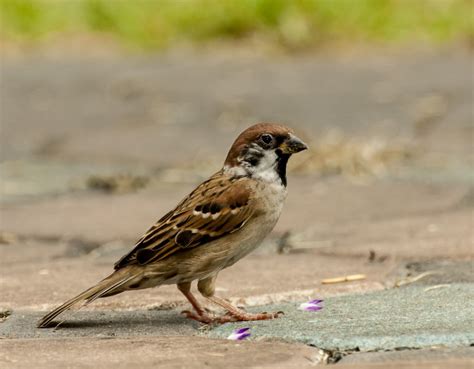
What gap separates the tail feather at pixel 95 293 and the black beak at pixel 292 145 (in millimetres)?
698

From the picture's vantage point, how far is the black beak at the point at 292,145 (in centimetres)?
420

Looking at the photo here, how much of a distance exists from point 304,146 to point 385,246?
779 mm

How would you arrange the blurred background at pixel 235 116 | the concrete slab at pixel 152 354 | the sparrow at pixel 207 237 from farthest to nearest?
the blurred background at pixel 235 116, the sparrow at pixel 207 237, the concrete slab at pixel 152 354

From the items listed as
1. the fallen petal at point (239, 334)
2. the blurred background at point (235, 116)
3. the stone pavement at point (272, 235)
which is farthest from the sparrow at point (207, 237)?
the blurred background at point (235, 116)

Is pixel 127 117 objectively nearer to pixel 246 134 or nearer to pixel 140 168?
pixel 140 168

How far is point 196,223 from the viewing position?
4020 millimetres

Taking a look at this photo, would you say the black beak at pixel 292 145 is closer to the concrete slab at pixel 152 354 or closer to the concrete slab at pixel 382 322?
the concrete slab at pixel 382 322

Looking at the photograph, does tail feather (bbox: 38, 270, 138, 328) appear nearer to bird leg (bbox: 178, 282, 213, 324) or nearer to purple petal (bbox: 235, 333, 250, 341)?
bird leg (bbox: 178, 282, 213, 324)

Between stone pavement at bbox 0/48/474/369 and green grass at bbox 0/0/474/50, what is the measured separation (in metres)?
0.93

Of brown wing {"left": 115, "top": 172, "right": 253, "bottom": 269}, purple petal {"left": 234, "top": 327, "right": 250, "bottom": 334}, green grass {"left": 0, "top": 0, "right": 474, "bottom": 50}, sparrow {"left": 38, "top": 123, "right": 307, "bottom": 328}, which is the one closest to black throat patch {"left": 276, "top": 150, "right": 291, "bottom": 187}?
sparrow {"left": 38, "top": 123, "right": 307, "bottom": 328}

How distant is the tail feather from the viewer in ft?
12.2

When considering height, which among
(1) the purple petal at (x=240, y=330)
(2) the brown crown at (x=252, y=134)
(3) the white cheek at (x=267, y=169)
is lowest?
(1) the purple petal at (x=240, y=330)

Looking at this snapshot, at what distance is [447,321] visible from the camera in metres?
3.43

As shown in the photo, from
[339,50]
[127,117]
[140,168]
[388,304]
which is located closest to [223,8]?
[339,50]
